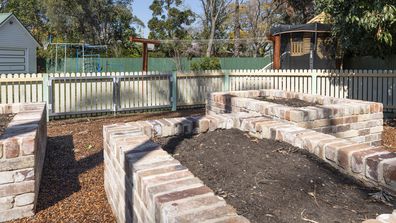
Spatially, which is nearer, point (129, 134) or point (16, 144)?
point (16, 144)

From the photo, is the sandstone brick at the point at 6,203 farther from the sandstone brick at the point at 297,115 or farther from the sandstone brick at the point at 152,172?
the sandstone brick at the point at 297,115

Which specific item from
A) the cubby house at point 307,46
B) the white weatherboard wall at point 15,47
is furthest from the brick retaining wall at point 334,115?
the white weatherboard wall at point 15,47

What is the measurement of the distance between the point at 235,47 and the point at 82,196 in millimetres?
29555

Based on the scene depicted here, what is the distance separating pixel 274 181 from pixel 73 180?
269cm

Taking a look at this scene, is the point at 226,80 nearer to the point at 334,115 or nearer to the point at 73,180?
the point at 334,115

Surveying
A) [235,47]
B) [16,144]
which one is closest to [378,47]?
[16,144]

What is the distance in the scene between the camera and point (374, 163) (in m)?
2.95

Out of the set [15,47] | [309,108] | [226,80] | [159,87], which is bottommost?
[309,108]

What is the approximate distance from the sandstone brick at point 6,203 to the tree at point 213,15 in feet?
89.5

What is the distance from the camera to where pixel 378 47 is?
27.0 feet

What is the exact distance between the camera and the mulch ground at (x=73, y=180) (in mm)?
3635

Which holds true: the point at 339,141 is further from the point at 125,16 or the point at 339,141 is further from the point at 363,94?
the point at 125,16

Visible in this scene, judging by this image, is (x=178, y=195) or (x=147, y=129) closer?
(x=178, y=195)

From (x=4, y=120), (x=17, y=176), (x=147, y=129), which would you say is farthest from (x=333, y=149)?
(x=4, y=120)
